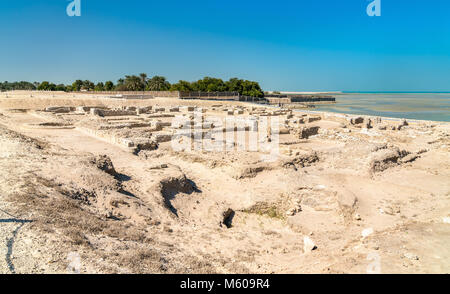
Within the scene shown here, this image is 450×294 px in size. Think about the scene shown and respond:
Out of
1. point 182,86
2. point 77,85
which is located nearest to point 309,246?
point 182,86

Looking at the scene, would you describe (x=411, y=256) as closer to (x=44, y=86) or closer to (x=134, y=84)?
(x=134, y=84)

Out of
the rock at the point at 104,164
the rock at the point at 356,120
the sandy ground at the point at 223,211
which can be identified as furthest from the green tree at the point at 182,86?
the rock at the point at 104,164

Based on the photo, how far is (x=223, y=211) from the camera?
6762 mm

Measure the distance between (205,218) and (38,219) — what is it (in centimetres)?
346

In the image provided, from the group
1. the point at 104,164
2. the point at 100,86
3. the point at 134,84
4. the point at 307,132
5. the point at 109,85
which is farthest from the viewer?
the point at 100,86

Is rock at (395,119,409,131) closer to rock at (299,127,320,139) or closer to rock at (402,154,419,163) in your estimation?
rock at (299,127,320,139)

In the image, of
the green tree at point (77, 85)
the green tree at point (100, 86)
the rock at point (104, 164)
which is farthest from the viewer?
the green tree at point (100, 86)

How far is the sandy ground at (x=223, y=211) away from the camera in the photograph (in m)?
3.69

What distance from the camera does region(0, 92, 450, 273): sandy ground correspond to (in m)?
3.69

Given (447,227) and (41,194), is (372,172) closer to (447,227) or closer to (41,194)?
(447,227)

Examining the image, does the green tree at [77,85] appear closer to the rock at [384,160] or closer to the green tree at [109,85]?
the green tree at [109,85]

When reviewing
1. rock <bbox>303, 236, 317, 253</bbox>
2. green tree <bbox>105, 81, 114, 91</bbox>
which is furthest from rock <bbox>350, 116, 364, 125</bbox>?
green tree <bbox>105, 81, 114, 91</bbox>
